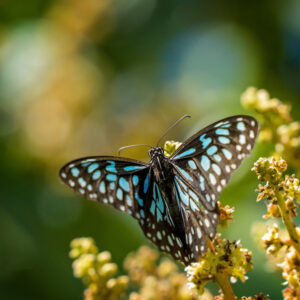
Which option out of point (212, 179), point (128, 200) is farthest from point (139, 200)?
point (212, 179)

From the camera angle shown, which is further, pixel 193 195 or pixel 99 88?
pixel 99 88

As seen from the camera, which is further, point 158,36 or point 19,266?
point 158,36

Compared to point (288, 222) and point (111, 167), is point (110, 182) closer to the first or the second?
point (111, 167)

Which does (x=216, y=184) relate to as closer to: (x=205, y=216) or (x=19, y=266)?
(x=205, y=216)

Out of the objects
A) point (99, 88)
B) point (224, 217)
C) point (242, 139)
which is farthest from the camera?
point (99, 88)

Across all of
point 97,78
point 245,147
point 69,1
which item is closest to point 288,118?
point 245,147

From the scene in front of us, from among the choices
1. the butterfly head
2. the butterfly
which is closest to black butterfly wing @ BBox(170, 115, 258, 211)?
the butterfly
